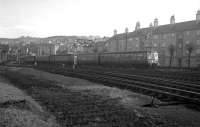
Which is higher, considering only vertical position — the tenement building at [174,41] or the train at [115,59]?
the tenement building at [174,41]

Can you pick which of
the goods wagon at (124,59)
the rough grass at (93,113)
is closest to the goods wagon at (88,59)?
the goods wagon at (124,59)

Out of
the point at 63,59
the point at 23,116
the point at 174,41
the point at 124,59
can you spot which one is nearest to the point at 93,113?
the point at 23,116

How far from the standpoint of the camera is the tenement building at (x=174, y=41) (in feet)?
192

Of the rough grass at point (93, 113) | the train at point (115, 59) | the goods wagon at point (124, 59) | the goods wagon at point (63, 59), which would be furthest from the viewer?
the goods wagon at point (63, 59)

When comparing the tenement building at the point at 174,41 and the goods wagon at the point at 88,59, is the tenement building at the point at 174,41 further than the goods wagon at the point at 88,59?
Yes

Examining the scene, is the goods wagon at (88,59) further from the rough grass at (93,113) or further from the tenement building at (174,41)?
the rough grass at (93,113)

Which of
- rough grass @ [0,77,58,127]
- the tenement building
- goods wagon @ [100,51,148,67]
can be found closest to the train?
goods wagon @ [100,51,148,67]

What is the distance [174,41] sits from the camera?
2623 inches

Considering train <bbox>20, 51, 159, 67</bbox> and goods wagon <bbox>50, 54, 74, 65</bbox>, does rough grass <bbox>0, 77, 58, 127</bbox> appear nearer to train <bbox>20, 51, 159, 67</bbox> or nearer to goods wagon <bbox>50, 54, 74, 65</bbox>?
train <bbox>20, 51, 159, 67</bbox>

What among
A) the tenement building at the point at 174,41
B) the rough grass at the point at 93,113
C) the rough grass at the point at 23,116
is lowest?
the rough grass at the point at 93,113

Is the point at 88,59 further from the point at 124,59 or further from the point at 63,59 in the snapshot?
the point at 124,59

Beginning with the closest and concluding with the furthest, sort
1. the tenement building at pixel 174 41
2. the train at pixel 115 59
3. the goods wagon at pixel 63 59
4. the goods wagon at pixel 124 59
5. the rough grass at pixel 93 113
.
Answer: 1. the rough grass at pixel 93 113
2. the train at pixel 115 59
3. the goods wagon at pixel 124 59
4. the goods wagon at pixel 63 59
5. the tenement building at pixel 174 41

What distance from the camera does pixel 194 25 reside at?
6141 cm

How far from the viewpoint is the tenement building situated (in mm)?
58406
